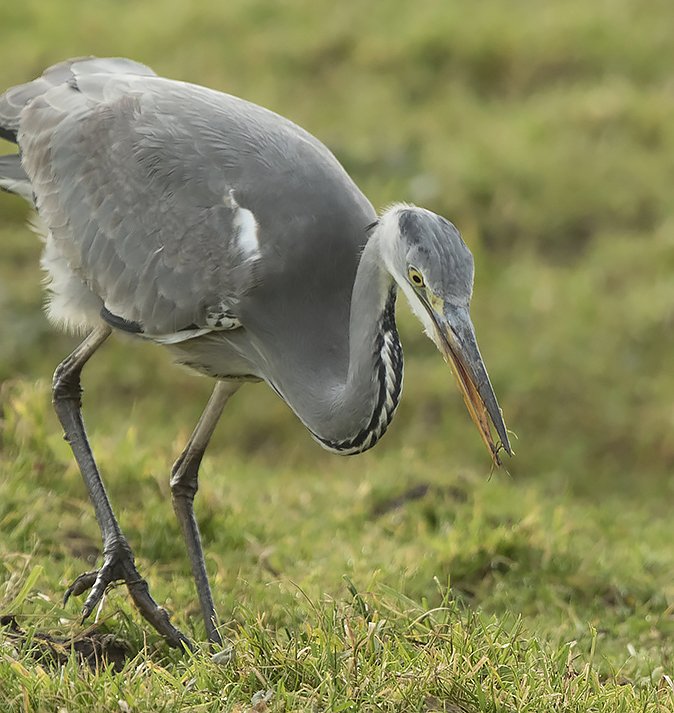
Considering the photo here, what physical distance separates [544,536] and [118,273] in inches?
93.5

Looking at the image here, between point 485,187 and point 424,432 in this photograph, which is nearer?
point 424,432

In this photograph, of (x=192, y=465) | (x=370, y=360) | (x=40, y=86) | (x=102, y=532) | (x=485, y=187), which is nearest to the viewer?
(x=370, y=360)

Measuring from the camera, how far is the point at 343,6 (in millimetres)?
10477

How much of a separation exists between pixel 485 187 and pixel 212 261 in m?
5.04

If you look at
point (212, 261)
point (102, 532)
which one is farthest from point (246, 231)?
point (102, 532)

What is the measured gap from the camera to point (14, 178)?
4.64m

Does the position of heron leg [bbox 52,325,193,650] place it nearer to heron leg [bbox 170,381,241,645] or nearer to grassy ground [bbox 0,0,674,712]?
grassy ground [bbox 0,0,674,712]

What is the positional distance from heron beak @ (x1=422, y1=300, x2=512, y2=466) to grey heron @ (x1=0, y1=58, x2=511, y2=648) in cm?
8

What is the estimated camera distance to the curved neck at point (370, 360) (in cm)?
343

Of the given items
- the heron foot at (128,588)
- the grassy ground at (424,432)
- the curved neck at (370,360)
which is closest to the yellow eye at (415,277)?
the curved neck at (370,360)

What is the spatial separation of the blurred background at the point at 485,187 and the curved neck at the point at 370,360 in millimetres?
1922

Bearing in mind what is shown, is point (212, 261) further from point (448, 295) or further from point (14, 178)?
point (14, 178)

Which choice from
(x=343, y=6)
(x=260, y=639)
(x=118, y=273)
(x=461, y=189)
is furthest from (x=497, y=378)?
(x=343, y=6)

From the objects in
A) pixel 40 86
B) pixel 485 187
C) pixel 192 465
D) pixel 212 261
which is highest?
pixel 40 86
